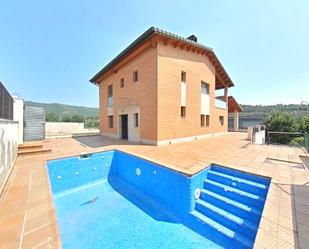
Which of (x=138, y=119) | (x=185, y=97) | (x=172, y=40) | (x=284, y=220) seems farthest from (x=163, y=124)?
(x=284, y=220)

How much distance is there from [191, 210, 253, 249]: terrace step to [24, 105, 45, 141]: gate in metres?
12.1

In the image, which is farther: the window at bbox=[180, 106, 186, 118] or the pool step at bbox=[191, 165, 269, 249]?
the window at bbox=[180, 106, 186, 118]

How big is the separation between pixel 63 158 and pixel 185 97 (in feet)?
28.8

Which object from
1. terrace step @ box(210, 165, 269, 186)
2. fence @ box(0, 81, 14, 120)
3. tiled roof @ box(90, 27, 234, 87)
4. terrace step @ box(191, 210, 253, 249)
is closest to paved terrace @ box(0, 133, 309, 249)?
terrace step @ box(210, 165, 269, 186)

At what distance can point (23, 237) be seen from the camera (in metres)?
2.24

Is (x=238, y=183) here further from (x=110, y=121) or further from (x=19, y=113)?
(x=110, y=121)

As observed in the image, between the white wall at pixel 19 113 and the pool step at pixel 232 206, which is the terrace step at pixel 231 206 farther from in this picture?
the white wall at pixel 19 113

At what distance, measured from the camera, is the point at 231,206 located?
3885 mm

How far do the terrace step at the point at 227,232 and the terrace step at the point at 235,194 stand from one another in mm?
845

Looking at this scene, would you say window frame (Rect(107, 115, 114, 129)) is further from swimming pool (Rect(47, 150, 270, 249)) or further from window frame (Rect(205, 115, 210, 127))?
window frame (Rect(205, 115, 210, 127))

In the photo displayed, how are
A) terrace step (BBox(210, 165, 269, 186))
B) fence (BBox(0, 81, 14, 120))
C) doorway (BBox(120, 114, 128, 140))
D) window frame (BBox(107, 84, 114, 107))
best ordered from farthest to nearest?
window frame (BBox(107, 84, 114, 107)) → doorway (BBox(120, 114, 128, 140)) → fence (BBox(0, 81, 14, 120)) → terrace step (BBox(210, 165, 269, 186))

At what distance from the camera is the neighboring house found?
9.55 m

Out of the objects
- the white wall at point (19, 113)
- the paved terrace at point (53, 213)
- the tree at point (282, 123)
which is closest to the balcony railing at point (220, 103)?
the paved terrace at point (53, 213)

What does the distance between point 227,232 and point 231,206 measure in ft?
2.11
